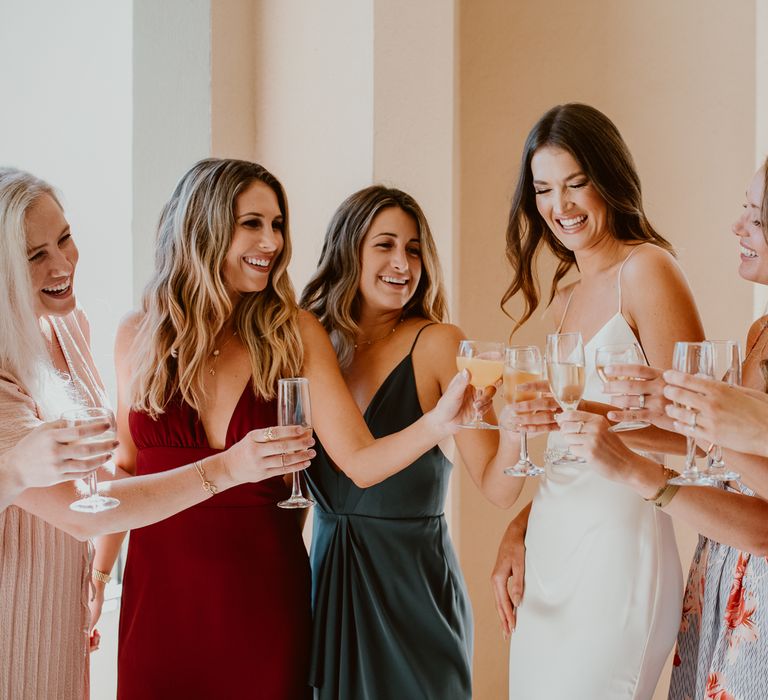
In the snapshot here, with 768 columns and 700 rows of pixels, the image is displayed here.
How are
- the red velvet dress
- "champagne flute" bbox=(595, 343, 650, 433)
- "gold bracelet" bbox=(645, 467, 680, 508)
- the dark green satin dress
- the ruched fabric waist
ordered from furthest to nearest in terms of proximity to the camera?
the ruched fabric waist → the dark green satin dress → the red velvet dress → "gold bracelet" bbox=(645, 467, 680, 508) → "champagne flute" bbox=(595, 343, 650, 433)

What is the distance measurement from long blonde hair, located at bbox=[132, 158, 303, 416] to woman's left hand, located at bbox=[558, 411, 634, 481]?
0.85 meters

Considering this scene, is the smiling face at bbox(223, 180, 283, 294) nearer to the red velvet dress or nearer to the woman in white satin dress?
the red velvet dress

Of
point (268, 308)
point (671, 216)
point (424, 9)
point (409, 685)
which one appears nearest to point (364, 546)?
point (409, 685)

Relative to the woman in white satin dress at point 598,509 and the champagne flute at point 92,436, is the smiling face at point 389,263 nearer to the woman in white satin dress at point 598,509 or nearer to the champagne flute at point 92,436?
the woman in white satin dress at point 598,509

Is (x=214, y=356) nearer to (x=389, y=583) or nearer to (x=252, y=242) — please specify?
(x=252, y=242)

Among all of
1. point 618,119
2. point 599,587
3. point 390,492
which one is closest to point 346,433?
point 390,492

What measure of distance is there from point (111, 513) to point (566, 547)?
1.14 meters

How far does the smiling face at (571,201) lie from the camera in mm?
2346

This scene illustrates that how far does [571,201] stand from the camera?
236 centimetres

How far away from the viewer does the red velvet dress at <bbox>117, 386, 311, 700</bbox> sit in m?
2.29

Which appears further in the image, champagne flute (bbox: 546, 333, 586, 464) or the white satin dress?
the white satin dress

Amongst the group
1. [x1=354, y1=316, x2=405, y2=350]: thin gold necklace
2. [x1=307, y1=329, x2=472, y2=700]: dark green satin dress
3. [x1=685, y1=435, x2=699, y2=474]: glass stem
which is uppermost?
[x1=354, y1=316, x2=405, y2=350]: thin gold necklace

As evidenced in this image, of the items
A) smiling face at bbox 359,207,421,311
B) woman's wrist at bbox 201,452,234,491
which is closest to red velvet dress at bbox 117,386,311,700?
woman's wrist at bbox 201,452,234,491

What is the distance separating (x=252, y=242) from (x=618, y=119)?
2.45 m
